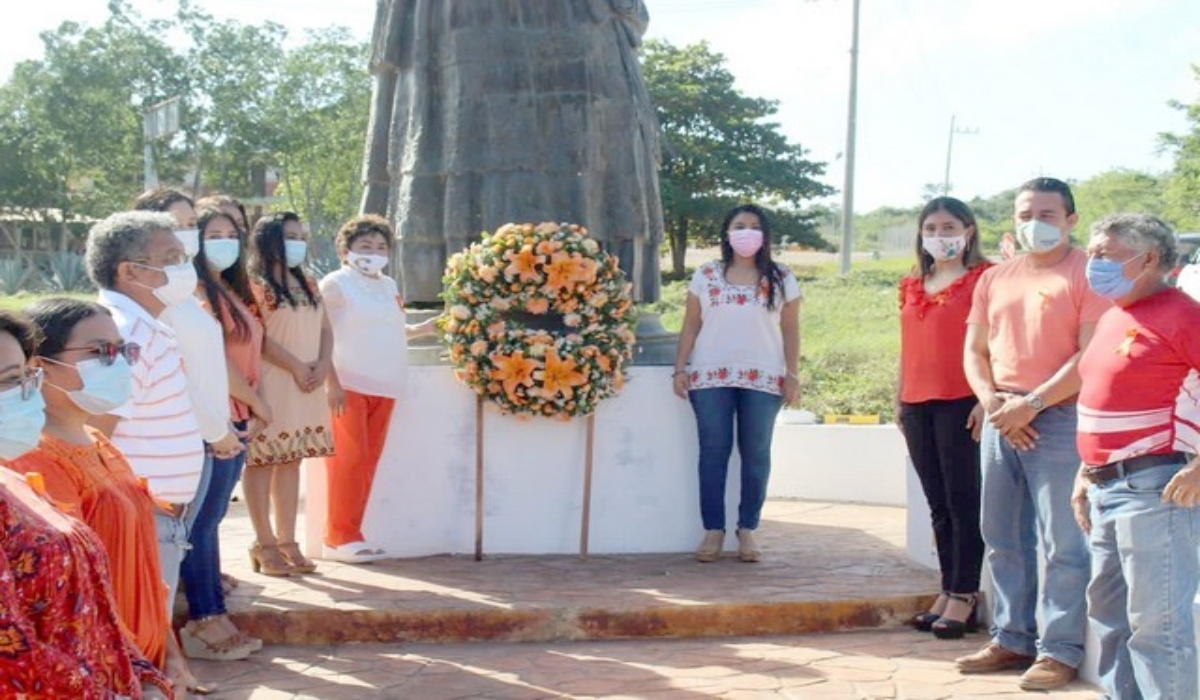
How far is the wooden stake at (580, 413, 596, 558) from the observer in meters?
6.44

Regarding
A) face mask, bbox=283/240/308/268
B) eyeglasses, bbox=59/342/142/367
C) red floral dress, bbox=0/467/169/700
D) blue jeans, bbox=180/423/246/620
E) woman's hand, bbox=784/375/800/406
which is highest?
face mask, bbox=283/240/308/268

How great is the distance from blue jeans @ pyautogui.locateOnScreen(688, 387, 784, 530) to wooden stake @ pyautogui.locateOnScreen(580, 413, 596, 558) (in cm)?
49

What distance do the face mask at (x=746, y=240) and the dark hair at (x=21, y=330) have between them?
3719 millimetres

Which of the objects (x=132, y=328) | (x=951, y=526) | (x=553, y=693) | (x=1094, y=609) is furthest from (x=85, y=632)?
(x=951, y=526)

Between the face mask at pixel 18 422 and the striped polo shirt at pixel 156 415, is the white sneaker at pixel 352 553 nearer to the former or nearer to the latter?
the striped polo shirt at pixel 156 415

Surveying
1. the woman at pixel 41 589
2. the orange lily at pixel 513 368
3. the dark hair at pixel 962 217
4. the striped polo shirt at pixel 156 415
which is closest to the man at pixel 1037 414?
the dark hair at pixel 962 217

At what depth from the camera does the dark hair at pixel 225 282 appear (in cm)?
518

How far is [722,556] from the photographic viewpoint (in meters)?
6.45

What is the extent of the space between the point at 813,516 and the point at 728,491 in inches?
52.6

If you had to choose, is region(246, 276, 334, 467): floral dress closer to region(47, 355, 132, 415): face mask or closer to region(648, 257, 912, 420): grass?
region(648, 257, 912, 420): grass

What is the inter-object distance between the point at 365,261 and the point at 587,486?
1410 mm

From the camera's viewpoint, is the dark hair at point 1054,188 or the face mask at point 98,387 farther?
the dark hair at point 1054,188

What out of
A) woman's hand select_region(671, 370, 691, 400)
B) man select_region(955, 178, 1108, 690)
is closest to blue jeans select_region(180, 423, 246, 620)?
woman's hand select_region(671, 370, 691, 400)

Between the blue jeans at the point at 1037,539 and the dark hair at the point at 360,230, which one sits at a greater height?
the dark hair at the point at 360,230
